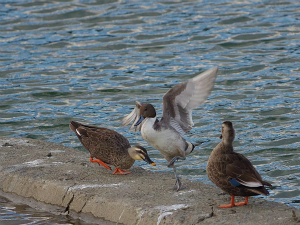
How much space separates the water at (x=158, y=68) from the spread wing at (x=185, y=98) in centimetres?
111

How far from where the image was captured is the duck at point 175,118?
22.8 feet

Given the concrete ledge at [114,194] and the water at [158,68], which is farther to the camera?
the water at [158,68]

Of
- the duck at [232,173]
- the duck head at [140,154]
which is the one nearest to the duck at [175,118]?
the duck head at [140,154]

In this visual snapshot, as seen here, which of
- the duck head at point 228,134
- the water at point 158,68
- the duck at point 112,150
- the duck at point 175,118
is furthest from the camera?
the water at point 158,68

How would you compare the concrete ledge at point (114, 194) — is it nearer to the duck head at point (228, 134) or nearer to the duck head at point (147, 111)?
the duck head at point (228, 134)

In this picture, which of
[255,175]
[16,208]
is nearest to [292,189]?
[255,175]

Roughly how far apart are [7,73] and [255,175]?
9738mm

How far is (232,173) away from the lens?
5891 mm

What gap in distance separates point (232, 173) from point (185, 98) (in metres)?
1.70

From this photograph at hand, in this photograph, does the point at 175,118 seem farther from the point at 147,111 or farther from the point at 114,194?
the point at 114,194

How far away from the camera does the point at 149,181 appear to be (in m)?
6.97

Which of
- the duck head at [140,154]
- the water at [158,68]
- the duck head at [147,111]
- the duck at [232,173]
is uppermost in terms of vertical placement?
the duck head at [147,111]

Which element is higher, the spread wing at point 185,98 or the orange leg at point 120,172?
the spread wing at point 185,98

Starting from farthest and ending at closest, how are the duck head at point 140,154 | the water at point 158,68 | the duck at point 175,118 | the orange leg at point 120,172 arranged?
the water at point 158,68
the orange leg at point 120,172
the duck head at point 140,154
the duck at point 175,118
